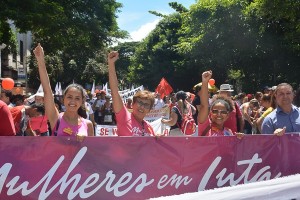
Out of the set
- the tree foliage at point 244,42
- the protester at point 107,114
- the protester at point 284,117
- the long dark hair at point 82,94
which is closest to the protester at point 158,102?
the protester at point 107,114

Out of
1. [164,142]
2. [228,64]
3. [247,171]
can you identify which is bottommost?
[247,171]

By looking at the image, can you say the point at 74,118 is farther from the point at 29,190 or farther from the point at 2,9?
the point at 2,9

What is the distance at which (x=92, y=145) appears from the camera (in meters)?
3.84

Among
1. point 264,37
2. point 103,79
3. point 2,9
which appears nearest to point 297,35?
point 264,37

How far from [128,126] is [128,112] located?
7.2 inches

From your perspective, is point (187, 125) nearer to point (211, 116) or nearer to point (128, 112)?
point (211, 116)

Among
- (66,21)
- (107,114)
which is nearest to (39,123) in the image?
(107,114)

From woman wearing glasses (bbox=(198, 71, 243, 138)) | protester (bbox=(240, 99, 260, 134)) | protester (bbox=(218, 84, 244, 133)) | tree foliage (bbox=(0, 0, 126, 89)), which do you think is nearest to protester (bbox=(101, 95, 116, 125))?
protester (bbox=(240, 99, 260, 134))

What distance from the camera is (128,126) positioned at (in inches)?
174

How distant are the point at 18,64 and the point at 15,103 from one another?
3531cm

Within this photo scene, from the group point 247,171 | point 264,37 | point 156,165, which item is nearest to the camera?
point 156,165

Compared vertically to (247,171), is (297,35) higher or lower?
higher

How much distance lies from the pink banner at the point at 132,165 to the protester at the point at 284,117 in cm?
30

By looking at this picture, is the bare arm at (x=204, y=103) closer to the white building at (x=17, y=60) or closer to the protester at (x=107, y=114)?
the protester at (x=107, y=114)
